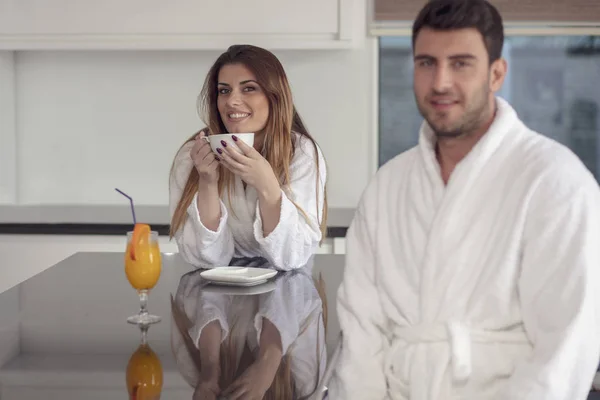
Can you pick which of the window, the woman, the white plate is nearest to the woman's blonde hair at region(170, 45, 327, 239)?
the woman

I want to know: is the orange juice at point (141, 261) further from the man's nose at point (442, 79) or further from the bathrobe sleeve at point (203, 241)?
the man's nose at point (442, 79)

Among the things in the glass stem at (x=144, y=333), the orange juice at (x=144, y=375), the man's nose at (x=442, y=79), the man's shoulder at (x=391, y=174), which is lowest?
the orange juice at (x=144, y=375)

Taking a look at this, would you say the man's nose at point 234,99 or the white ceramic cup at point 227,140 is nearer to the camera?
the white ceramic cup at point 227,140

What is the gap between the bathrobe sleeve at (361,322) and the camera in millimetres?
1206

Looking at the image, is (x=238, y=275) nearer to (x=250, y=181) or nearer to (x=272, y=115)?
(x=250, y=181)

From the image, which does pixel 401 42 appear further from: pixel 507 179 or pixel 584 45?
pixel 507 179

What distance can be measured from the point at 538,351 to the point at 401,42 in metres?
3.07

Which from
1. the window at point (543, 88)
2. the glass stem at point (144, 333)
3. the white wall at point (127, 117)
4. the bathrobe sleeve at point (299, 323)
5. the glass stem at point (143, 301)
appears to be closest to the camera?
the bathrobe sleeve at point (299, 323)

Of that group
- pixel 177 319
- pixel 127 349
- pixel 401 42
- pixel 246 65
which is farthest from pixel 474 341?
pixel 401 42

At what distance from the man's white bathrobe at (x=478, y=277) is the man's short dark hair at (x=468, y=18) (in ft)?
0.38

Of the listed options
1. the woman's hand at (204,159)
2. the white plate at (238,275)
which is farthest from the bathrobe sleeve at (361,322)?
the woman's hand at (204,159)

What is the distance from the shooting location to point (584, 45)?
3.94 m

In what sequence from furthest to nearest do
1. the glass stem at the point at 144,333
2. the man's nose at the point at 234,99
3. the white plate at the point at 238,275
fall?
the man's nose at the point at 234,99 → the white plate at the point at 238,275 → the glass stem at the point at 144,333

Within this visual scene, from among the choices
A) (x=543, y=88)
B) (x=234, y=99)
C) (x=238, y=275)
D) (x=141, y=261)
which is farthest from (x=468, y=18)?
(x=543, y=88)
